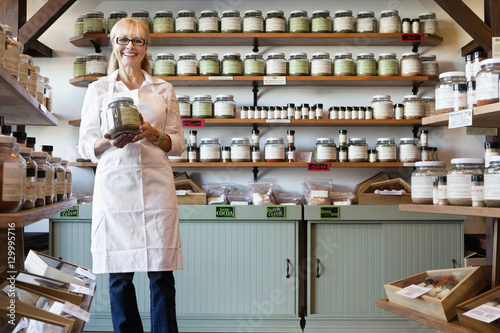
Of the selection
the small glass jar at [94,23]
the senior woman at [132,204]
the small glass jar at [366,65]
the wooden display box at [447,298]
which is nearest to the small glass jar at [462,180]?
the wooden display box at [447,298]

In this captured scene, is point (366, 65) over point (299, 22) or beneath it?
beneath

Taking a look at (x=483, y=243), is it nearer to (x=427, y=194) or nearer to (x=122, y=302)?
(x=427, y=194)

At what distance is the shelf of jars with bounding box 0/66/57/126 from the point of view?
1234 mm

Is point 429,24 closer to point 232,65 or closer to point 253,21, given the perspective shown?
point 253,21

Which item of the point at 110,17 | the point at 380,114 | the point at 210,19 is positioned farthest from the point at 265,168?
the point at 110,17

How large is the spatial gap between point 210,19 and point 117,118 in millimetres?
2090

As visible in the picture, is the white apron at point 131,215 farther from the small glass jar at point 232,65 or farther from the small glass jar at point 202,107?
the small glass jar at point 232,65

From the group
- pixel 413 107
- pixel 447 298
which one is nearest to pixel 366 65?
pixel 413 107

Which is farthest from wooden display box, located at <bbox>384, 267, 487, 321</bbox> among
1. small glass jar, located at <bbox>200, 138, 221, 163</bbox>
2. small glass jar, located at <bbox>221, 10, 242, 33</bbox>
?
small glass jar, located at <bbox>221, 10, 242, 33</bbox>

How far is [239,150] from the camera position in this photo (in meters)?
3.45

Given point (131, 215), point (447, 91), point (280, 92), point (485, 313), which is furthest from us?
point (280, 92)

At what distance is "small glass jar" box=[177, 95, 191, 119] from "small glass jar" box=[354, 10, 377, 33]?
1.30 metres

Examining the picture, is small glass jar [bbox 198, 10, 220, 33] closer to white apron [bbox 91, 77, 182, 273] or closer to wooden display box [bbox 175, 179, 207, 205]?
wooden display box [bbox 175, 179, 207, 205]

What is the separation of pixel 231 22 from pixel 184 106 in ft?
2.22
